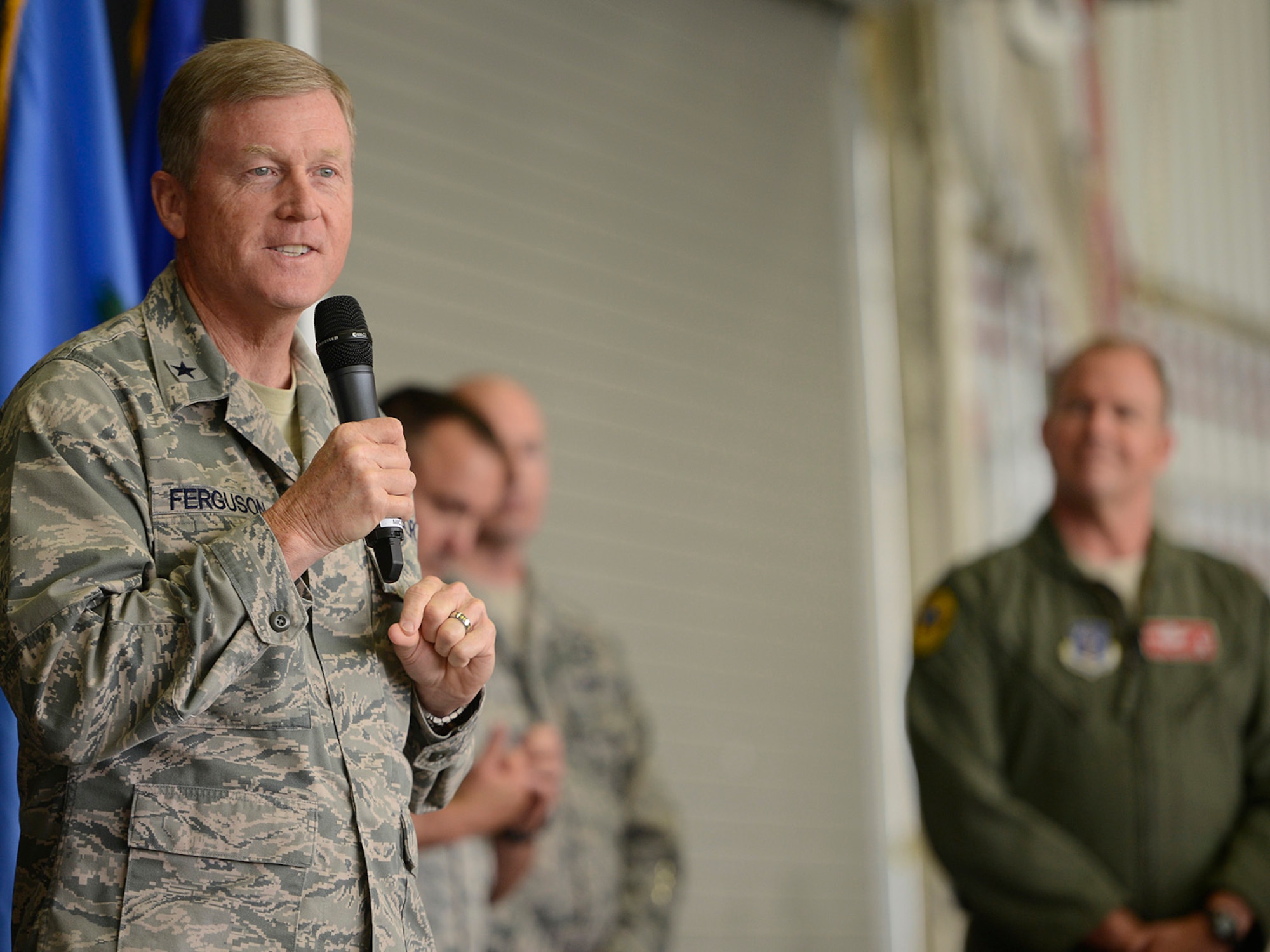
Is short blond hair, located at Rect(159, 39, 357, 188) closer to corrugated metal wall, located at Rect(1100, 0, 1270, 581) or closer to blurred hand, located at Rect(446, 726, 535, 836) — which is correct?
blurred hand, located at Rect(446, 726, 535, 836)

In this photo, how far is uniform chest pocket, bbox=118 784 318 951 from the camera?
128cm

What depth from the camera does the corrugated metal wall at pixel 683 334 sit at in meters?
4.62

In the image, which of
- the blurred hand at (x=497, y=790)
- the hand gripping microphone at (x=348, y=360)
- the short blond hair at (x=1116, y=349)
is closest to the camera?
the hand gripping microphone at (x=348, y=360)

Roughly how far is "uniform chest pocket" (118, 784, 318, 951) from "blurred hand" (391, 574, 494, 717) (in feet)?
0.65

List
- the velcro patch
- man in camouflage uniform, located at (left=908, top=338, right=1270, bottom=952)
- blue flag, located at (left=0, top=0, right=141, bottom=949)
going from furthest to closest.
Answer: man in camouflage uniform, located at (left=908, top=338, right=1270, bottom=952) < blue flag, located at (left=0, top=0, right=141, bottom=949) < the velcro patch

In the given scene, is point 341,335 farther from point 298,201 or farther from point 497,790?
point 497,790

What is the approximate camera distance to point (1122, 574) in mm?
3215

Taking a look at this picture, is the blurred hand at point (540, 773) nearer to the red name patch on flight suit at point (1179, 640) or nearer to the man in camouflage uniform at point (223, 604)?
the man in camouflage uniform at point (223, 604)

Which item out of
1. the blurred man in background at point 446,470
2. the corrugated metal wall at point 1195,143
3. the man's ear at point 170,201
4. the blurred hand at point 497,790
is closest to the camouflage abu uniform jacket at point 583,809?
the blurred hand at point 497,790

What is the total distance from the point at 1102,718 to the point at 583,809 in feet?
3.82

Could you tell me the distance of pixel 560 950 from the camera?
9.96 ft

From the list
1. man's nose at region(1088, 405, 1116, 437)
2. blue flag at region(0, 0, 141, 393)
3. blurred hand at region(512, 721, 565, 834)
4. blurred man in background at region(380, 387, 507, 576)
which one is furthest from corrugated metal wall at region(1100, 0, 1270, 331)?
blue flag at region(0, 0, 141, 393)

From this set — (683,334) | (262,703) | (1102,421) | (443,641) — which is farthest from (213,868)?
(683,334)

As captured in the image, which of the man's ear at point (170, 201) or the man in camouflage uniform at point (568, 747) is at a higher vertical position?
the man's ear at point (170, 201)
